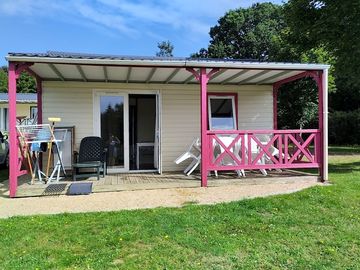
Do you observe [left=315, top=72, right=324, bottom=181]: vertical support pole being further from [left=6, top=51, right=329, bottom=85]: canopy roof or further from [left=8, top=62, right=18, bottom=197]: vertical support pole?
[left=8, top=62, right=18, bottom=197]: vertical support pole

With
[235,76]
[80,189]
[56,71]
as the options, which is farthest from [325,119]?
[56,71]

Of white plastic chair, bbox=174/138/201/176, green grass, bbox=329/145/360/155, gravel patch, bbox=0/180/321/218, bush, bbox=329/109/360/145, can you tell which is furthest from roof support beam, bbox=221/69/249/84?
bush, bbox=329/109/360/145

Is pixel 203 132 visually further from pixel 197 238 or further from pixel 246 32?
pixel 246 32

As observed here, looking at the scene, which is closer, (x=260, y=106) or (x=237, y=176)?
(x=237, y=176)

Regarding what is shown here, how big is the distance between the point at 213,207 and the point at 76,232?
2.06 m

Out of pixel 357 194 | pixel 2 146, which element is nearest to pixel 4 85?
pixel 2 146

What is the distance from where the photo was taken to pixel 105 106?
31.2 ft

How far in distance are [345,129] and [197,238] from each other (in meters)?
19.7

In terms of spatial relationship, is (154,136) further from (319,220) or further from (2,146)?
(319,220)

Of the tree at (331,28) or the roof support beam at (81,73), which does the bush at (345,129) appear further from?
the roof support beam at (81,73)

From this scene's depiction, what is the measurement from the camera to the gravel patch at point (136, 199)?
19.1 feet

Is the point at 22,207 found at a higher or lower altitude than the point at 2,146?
lower

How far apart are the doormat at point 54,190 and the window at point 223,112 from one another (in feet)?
14.4

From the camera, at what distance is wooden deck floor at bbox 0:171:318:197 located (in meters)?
7.07
